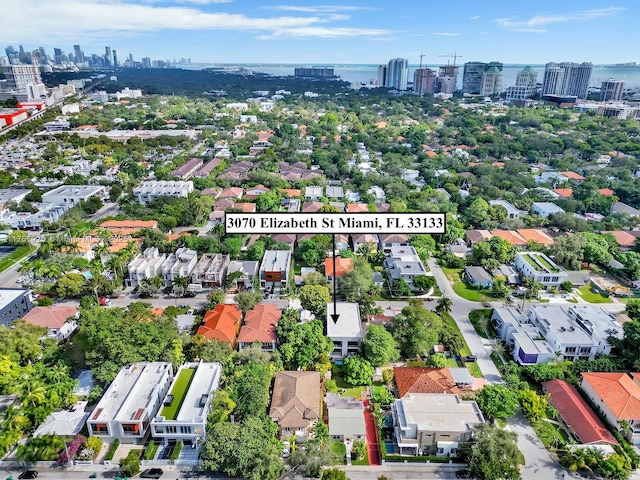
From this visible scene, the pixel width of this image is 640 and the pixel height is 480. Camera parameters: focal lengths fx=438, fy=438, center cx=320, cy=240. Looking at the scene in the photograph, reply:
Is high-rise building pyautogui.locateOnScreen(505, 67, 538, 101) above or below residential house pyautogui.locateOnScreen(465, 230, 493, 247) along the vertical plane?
above

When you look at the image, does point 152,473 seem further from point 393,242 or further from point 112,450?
point 393,242

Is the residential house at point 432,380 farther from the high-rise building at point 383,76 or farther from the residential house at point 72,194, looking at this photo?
the high-rise building at point 383,76

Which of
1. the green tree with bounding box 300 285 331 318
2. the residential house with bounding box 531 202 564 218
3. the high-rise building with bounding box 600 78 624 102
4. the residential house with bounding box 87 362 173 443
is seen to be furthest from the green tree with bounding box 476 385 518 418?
the high-rise building with bounding box 600 78 624 102

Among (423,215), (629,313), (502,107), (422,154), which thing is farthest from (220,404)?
(502,107)

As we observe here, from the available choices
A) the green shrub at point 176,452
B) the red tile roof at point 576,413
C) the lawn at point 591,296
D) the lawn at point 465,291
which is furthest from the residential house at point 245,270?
the lawn at point 591,296

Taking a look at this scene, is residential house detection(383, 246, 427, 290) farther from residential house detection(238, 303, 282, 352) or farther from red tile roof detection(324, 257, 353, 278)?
residential house detection(238, 303, 282, 352)

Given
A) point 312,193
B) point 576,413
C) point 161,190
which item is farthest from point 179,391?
point 161,190

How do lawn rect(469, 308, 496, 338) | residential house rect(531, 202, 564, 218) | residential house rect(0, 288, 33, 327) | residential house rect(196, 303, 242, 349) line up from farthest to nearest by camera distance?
residential house rect(531, 202, 564, 218) < lawn rect(469, 308, 496, 338) < residential house rect(0, 288, 33, 327) < residential house rect(196, 303, 242, 349)

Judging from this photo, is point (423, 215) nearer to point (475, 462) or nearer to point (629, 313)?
point (475, 462)
